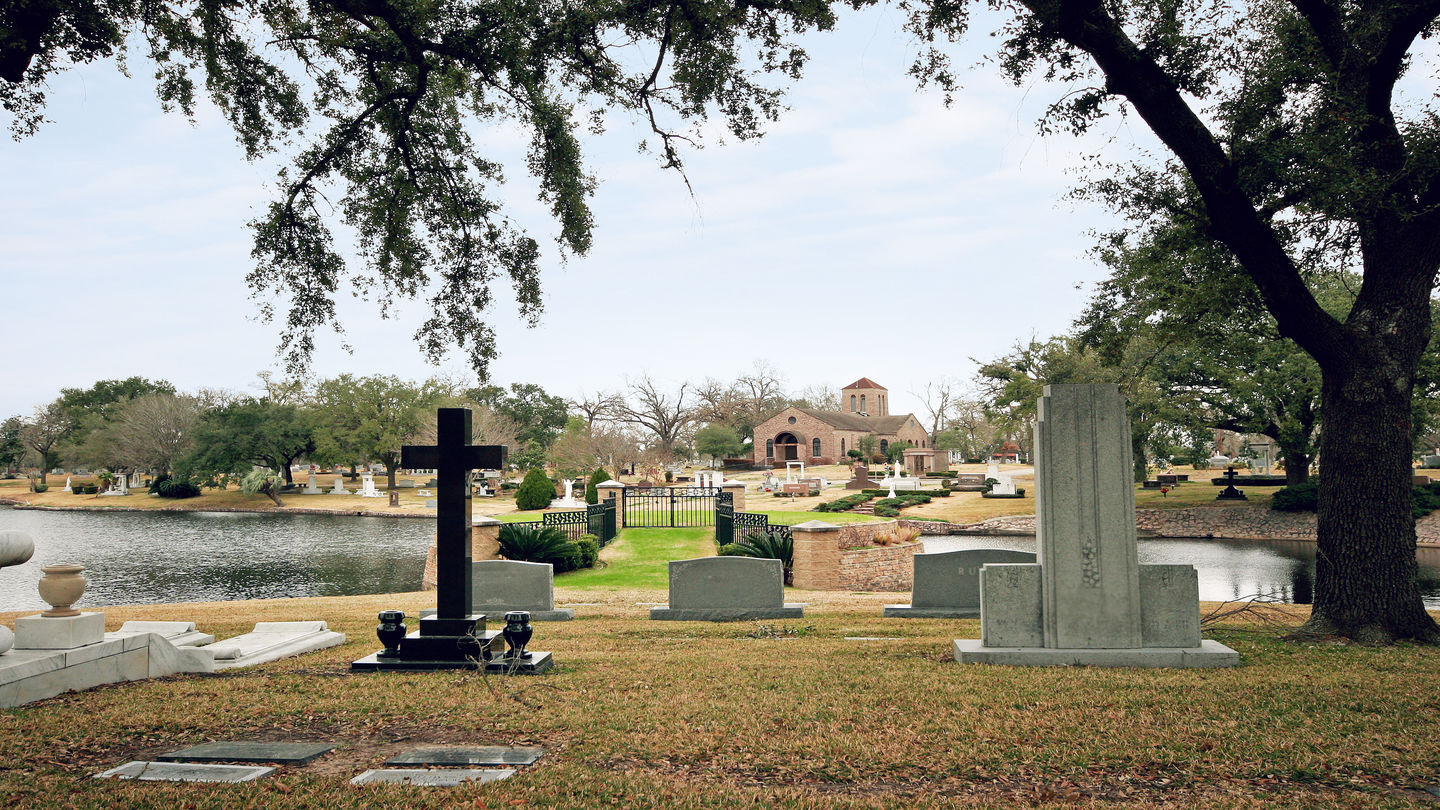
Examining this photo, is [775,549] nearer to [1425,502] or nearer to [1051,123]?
[1051,123]

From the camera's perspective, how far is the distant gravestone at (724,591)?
33.6ft

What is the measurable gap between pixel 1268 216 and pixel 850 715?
7.55 meters

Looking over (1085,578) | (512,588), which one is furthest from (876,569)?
(1085,578)

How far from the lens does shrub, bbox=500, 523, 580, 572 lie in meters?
16.0

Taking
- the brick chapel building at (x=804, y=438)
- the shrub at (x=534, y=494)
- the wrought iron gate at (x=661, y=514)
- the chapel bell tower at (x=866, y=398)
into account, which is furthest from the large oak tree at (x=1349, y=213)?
the chapel bell tower at (x=866, y=398)

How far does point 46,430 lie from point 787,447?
67.8m

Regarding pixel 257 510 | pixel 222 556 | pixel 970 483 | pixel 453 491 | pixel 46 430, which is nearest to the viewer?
pixel 453 491

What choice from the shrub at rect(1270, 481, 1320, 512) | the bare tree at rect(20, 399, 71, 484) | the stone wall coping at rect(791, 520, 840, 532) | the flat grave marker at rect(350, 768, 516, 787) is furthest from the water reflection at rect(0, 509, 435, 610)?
the bare tree at rect(20, 399, 71, 484)

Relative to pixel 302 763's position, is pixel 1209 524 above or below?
below

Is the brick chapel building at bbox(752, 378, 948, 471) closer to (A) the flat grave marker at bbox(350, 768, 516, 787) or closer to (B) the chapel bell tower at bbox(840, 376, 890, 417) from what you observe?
(B) the chapel bell tower at bbox(840, 376, 890, 417)

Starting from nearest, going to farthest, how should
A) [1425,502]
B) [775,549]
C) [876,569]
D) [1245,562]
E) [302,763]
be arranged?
[302,763] → [775,549] → [876,569] → [1245,562] → [1425,502]

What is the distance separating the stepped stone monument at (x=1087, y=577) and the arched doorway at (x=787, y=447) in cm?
6783

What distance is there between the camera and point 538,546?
16094 millimetres

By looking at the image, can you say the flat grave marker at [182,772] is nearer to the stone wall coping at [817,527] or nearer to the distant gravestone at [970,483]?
the stone wall coping at [817,527]
